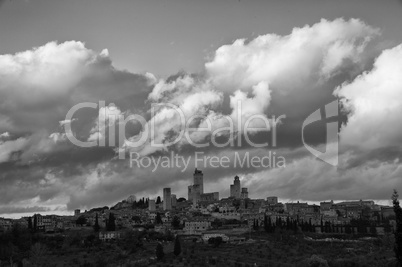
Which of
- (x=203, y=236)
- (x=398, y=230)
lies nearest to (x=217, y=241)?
(x=203, y=236)

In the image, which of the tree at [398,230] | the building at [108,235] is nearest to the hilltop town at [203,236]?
the building at [108,235]

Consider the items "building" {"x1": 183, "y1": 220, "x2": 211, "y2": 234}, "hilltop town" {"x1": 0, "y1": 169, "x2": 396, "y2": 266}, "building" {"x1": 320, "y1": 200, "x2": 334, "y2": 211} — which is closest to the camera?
"hilltop town" {"x1": 0, "y1": 169, "x2": 396, "y2": 266}

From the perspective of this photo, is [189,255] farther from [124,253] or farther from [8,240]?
[8,240]

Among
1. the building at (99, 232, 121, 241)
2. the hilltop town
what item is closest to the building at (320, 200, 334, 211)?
the hilltop town

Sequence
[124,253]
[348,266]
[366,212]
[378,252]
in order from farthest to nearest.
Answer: [366,212], [124,253], [378,252], [348,266]

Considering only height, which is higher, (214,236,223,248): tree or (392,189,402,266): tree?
(392,189,402,266): tree

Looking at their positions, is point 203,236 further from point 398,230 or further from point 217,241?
point 398,230

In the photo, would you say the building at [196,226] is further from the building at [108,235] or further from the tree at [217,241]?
the tree at [217,241]

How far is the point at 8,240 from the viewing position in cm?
4456

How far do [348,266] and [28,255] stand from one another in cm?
2154

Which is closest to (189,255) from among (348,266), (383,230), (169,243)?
(169,243)

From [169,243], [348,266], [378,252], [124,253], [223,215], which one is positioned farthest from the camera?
[223,215]

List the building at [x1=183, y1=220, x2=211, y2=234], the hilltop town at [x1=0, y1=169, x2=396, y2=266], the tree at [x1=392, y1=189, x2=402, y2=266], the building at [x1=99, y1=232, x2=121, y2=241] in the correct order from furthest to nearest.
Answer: the building at [x1=183, y1=220, x2=211, y2=234] < the building at [x1=99, y1=232, x2=121, y2=241] < the hilltop town at [x1=0, y1=169, x2=396, y2=266] < the tree at [x1=392, y1=189, x2=402, y2=266]

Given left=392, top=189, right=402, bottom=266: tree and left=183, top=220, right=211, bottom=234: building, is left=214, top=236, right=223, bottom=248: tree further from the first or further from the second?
left=392, top=189, right=402, bottom=266: tree
